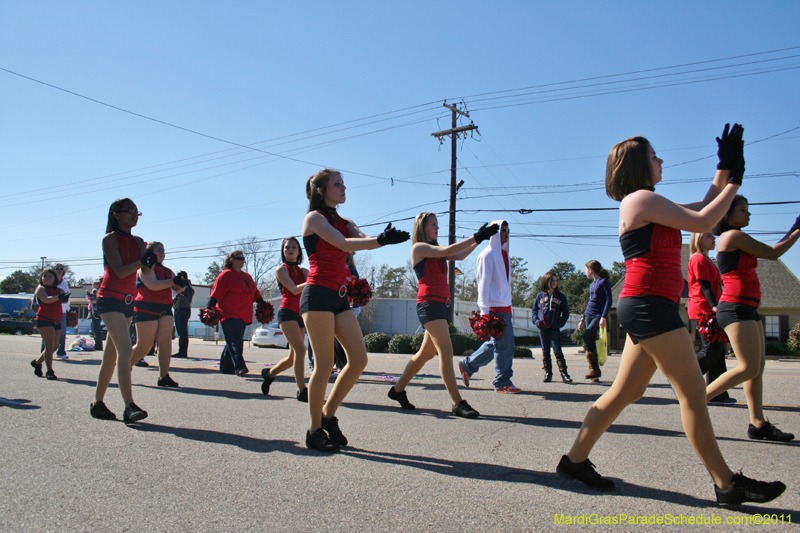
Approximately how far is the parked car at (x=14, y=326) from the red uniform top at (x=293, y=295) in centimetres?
4028

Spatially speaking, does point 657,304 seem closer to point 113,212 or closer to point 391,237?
point 391,237

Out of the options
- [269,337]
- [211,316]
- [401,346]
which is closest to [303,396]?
[211,316]

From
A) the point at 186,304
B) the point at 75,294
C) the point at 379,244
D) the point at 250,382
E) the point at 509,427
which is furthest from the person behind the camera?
the point at 75,294

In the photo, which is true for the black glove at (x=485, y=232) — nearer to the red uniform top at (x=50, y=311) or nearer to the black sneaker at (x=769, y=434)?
the black sneaker at (x=769, y=434)

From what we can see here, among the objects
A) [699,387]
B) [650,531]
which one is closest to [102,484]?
[650,531]

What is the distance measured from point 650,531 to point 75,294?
243 ft

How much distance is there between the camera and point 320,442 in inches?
154

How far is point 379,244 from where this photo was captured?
3.59 meters

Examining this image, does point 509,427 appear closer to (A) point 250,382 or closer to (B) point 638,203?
(B) point 638,203

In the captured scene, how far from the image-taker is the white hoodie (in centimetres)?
664

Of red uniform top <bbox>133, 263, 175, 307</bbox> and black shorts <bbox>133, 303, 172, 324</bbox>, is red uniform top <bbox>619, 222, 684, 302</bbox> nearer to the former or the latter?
red uniform top <bbox>133, 263, 175, 307</bbox>

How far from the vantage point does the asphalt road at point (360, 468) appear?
2.66 metres

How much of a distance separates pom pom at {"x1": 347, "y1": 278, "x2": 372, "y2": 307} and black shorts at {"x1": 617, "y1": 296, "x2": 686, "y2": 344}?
9.55ft

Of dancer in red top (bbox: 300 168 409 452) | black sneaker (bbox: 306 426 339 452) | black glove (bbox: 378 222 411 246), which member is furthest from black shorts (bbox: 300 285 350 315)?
black sneaker (bbox: 306 426 339 452)
